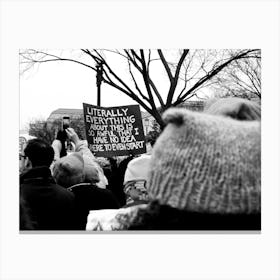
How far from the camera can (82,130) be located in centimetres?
362

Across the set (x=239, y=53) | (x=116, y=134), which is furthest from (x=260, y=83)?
(x=116, y=134)

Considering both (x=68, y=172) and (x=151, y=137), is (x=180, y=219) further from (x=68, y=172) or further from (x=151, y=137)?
(x=151, y=137)

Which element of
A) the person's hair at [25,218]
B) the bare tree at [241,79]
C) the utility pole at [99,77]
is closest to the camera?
the person's hair at [25,218]

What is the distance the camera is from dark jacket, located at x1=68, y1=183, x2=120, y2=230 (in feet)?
8.57

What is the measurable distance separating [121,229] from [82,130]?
74.5 inches

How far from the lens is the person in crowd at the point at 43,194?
2.46m

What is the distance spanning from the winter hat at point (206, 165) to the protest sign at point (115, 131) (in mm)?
1956

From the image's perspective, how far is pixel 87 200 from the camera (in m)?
2.62

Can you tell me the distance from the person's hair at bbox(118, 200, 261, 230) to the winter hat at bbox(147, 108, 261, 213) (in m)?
0.02

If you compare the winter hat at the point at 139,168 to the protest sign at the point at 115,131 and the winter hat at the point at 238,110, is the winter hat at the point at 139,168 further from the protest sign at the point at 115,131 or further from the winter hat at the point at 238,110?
the protest sign at the point at 115,131

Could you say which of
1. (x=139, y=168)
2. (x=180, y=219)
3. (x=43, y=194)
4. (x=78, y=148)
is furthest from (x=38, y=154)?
(x=180, y=219)

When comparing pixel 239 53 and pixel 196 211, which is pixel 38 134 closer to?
pixel 239 53

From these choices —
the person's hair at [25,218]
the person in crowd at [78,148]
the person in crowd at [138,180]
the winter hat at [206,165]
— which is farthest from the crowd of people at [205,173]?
the person in crowd at [78,148]

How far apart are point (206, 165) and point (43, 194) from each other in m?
1.14
